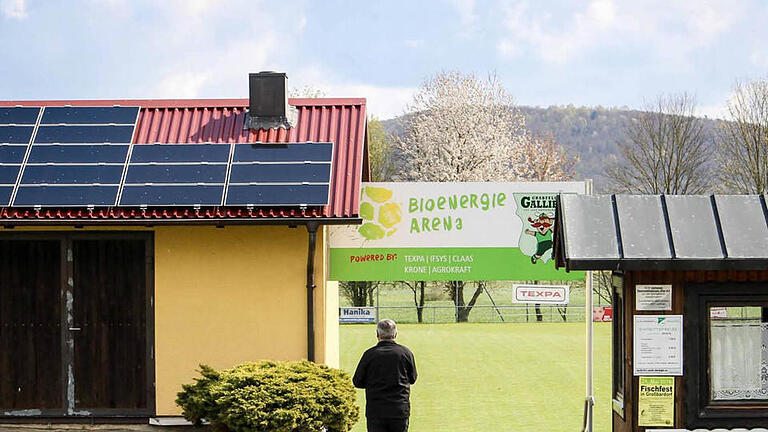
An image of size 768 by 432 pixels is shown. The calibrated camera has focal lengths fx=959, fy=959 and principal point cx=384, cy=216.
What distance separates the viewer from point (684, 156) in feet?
164

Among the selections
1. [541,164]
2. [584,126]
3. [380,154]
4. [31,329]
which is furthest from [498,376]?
[584,126]

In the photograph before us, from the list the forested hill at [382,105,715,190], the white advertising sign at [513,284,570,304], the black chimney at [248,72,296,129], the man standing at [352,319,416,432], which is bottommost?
the man standing at [352,319,416,432]

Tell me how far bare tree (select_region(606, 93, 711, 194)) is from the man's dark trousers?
41266 millimetres

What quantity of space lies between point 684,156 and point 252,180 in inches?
1615

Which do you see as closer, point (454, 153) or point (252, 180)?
point (252, 180)

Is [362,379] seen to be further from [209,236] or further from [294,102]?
[294,102]

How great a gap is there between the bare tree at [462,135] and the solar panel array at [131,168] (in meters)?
32.5

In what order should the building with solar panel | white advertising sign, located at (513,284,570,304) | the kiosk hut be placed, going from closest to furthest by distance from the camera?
the kiosk hut → the building with solar panel → white advertising sign, located at (513,284,570,304)

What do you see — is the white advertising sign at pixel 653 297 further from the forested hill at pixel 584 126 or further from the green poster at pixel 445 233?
the forested hill at pixel 584 126

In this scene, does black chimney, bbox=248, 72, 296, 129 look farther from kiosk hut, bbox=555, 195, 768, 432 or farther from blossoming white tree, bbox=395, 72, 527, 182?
blossoming white tree, bbox=395, 72, 527, 182

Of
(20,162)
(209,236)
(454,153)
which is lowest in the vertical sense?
(209,236)

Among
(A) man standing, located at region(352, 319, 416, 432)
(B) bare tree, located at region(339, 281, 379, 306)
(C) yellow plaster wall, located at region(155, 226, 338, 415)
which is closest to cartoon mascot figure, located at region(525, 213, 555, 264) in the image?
(C) yellow plaster wall, located at region(155, 226, 338, 415)

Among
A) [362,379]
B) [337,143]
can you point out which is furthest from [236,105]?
[362,379]

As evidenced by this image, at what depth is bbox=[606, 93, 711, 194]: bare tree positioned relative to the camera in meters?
49.3
